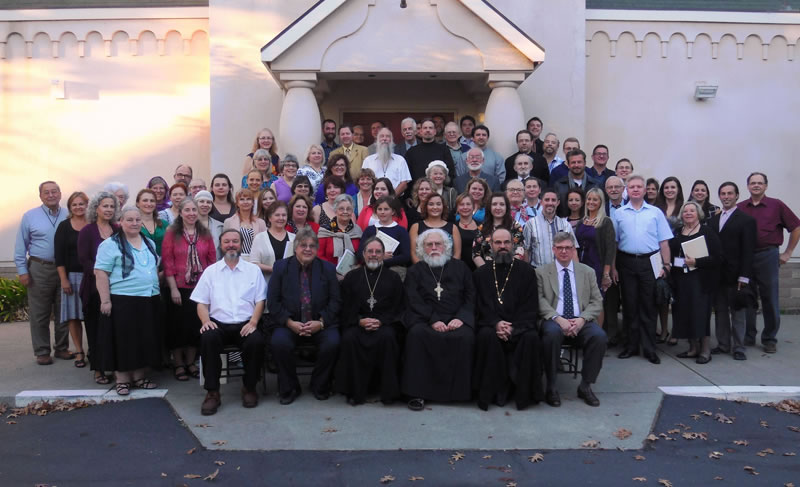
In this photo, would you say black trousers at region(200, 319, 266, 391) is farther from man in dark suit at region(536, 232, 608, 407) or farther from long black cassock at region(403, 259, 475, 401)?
man in dark suit at region(536, 232, 608, 407)

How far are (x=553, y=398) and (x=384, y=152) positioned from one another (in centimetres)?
349

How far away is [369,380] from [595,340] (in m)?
2.02

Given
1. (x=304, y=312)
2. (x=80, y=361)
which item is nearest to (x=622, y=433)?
(x=304, y=312)

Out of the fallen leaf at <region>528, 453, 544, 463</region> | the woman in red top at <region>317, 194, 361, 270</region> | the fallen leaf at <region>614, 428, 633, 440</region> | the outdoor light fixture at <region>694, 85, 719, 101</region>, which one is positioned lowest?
the fallen leaf at <region>528, 453, 544, 463</region>

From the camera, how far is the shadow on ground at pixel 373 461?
483 centimetres

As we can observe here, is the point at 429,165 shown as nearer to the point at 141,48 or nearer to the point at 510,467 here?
the point at 510,467

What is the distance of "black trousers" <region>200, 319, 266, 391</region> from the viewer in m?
6.23

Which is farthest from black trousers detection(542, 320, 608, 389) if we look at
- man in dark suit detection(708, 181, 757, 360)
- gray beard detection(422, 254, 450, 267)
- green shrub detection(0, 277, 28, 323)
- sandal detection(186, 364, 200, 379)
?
green shrub detection(0, 277, 28, 323)

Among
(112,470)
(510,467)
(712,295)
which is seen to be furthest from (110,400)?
(712,295)

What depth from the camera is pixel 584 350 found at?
6547 mm

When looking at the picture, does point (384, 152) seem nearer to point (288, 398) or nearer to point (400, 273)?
point (400, 273)

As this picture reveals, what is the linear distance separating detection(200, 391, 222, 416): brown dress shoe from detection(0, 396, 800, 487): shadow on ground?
0.25 meters

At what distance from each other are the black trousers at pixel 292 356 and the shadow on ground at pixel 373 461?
95 centimetres

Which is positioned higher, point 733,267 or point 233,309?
point 733,267
